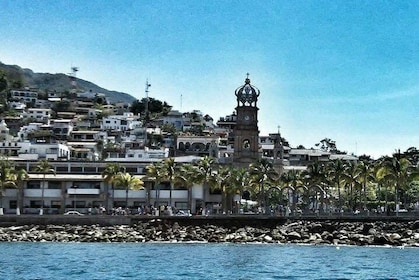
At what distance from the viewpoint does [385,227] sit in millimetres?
99000

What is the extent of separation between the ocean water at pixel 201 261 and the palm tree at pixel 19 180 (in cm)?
2860

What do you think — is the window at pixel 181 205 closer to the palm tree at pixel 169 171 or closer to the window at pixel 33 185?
the palm tree at pixel 169 171

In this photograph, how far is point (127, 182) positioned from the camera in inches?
4764

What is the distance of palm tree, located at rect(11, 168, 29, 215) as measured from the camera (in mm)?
119363

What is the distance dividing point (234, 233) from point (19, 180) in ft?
127

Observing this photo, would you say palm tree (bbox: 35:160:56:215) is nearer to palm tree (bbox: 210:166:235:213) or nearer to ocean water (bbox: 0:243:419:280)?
palm tree (bbox: 210:166:235:213)

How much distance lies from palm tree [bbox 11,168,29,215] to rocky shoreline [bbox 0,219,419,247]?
1597cm

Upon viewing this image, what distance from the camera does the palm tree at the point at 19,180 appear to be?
119 metres

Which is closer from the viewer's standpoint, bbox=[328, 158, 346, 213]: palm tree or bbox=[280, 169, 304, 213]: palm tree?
bbox=[328, 158, 346, 213]: palm tree

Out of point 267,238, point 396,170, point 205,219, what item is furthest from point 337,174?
point 267,238

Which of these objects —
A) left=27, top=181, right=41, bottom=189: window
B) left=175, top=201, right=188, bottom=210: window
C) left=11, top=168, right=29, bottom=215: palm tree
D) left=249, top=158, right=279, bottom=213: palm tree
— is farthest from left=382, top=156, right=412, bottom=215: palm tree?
left=27, top=181, right=41, bottom=189: window

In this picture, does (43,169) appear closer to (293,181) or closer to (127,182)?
(127,182)

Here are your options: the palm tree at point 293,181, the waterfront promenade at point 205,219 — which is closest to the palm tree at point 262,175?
the palm tree at point 293,181

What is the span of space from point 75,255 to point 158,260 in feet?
31.3
